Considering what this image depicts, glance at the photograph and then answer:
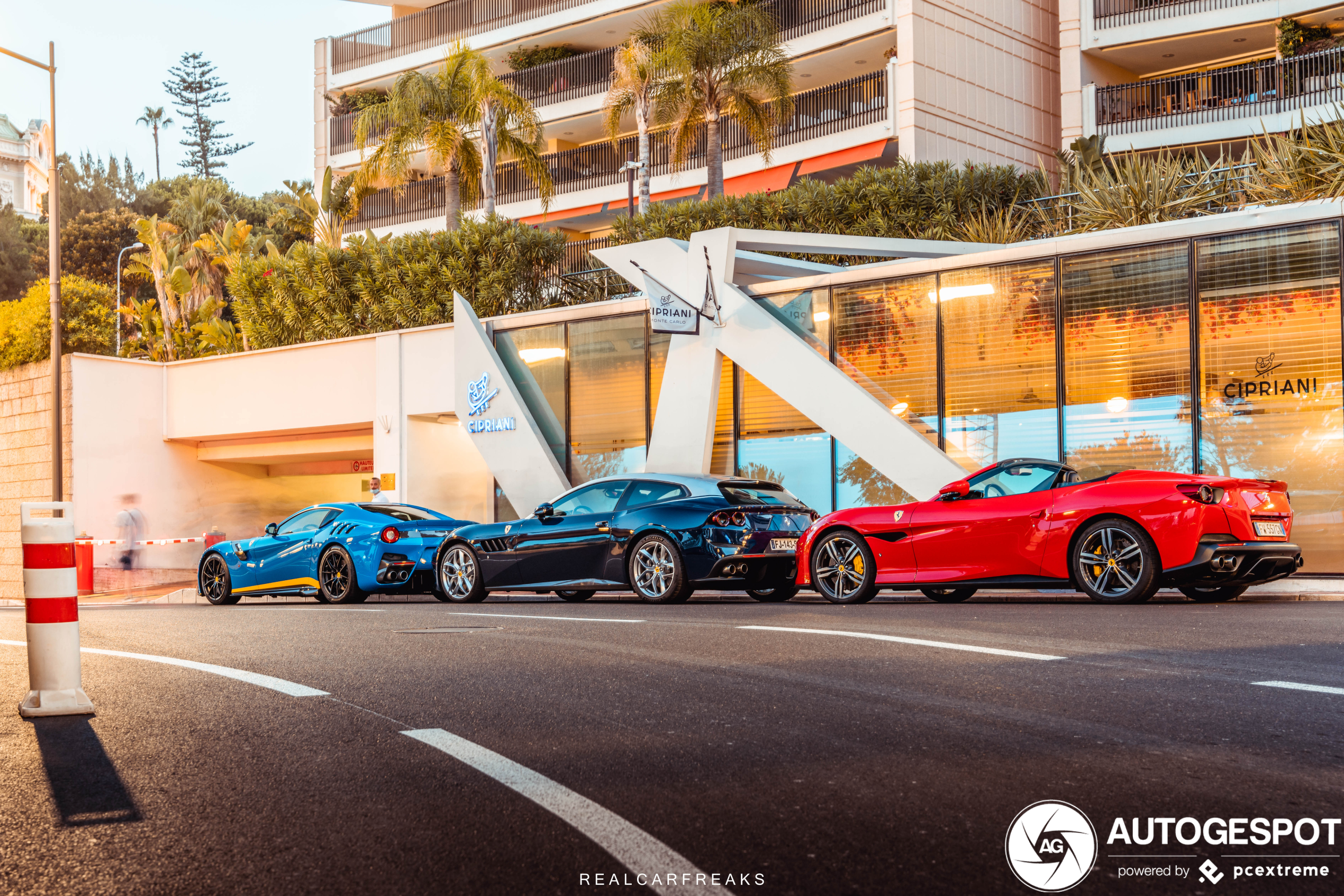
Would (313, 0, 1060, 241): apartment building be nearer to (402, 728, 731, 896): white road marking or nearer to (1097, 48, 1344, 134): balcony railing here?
(1097, 48, 1344, 134): balcony railing

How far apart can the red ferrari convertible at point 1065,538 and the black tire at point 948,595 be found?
0.43 meters

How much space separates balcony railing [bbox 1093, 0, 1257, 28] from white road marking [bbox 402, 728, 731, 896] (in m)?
33.7

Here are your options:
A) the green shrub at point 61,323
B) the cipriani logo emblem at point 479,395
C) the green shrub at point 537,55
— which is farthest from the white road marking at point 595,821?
the green shrub at point 537,55

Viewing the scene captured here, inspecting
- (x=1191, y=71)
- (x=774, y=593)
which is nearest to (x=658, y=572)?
(x=774, y=593)

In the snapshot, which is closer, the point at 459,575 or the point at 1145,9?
the point at 459,575

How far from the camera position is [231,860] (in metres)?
3.62

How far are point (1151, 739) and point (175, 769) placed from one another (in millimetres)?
3701

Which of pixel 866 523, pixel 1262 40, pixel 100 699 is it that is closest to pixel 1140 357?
pixel 866 523

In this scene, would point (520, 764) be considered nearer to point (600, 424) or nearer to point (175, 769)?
point (175, 769)

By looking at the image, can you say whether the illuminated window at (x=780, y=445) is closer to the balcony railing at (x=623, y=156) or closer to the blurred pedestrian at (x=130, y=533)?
the balcony railing at (x=623, y=156)

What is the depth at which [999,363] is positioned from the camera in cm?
1795

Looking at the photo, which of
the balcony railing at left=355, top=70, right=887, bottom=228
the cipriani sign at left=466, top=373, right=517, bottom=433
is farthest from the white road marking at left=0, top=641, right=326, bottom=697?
the balcony railing at left=355, top=70, right=887, bottom=228

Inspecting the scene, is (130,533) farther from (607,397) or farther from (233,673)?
(233,673)

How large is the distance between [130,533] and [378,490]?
799cm
